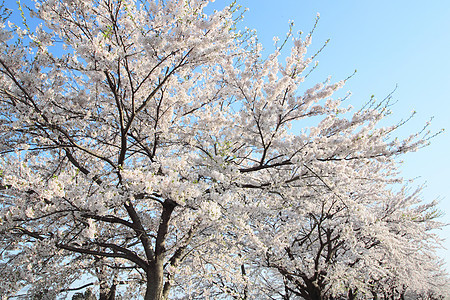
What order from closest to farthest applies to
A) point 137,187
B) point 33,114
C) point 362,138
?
point 137,187 < point 362,138 < point 33,114

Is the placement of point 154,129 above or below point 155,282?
above

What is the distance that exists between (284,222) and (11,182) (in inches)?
294

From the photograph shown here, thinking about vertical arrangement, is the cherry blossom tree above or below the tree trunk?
above

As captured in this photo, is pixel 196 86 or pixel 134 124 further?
pixel 196 86

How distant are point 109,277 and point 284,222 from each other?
6022 millimetres

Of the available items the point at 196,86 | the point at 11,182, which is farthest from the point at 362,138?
the point at 11,182

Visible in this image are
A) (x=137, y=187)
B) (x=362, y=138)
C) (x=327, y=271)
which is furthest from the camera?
(x=327, y=271)

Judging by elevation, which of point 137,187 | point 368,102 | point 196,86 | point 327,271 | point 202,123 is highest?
point 196,86

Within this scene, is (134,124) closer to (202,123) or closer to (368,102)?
(202,123)

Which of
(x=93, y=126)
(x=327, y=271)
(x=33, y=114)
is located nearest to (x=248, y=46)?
(x=93, y=126)

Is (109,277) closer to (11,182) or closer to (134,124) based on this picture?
(134,124)

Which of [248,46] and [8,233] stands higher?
[248,46]

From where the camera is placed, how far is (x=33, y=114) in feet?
15.2

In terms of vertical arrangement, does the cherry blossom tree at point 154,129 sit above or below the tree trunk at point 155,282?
above
